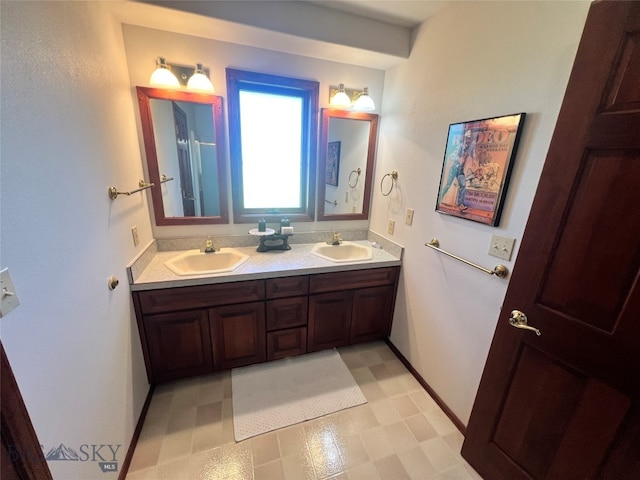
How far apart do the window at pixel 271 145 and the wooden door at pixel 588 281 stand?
1.60 metres

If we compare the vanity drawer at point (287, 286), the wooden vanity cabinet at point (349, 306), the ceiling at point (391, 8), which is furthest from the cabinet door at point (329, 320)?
the ceiling at point (391, 8)

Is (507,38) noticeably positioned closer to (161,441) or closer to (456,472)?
(456,472)

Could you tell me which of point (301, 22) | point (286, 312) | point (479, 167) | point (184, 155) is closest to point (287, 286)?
point (286, 312)

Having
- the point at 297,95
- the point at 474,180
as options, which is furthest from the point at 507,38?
the point at 297,95

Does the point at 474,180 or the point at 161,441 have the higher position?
the point at 474,180

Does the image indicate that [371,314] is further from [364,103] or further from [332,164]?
[364,103]

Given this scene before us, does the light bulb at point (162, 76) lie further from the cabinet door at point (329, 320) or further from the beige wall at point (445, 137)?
the cabinet door at point (329, 320)

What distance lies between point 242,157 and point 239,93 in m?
0.45

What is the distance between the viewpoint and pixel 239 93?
6.17ft

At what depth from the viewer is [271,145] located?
207 centimetres

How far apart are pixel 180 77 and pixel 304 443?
2459 mm

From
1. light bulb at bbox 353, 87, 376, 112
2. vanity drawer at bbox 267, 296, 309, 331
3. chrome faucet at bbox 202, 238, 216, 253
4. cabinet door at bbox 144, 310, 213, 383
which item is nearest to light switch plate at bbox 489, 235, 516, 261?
vanity drawer at bbox 267, 296, 309, 331

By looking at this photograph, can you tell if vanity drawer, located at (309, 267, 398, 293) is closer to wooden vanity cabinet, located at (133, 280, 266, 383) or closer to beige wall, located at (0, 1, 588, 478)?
beige wall, located at (0, 1, 588, 478)

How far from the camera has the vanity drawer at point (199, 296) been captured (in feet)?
5.19
